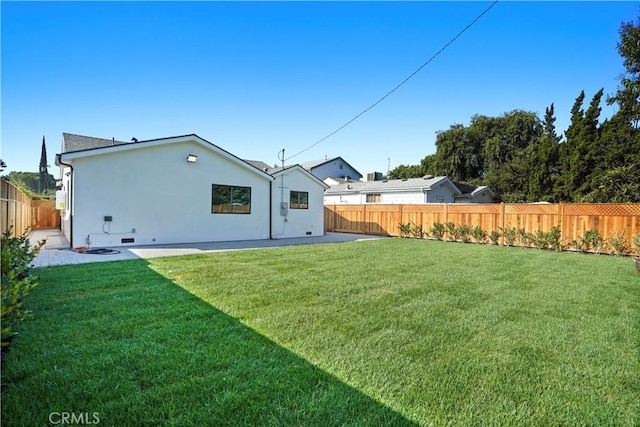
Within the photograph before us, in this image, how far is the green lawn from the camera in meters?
2.04

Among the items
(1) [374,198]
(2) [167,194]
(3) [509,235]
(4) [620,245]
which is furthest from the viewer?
(1) [374,198]

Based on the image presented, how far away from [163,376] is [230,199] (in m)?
10.5

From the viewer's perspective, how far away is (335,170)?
35.7 m

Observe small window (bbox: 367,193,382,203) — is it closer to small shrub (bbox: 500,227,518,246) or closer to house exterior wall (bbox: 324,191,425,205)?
house exterior wall (bbox: 324,191,425,205)

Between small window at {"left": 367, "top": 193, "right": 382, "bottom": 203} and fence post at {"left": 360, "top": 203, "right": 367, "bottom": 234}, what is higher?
small window at {"left": 367, "top": 193, "right": 382, "bottom": 203}

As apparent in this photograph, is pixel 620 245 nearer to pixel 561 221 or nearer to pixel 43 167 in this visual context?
pixel 561 221

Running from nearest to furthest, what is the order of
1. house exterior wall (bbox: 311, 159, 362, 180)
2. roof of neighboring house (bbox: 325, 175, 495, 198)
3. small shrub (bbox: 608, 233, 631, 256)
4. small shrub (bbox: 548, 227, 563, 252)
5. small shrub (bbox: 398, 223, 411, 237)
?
small shrub (bbox: 608, 233, 631, 256), small shrub (bbox: 548, 227, 563, 252), small shrub (bbox: 398, 223, 411, 237), roof of neighboring house (bbox: 325, 175, 495, 198), house exterior wall (bbox: 311, 159, 362, 180)

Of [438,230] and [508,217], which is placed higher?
[508,217]

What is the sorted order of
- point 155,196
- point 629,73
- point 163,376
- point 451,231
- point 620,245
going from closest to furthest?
1. point 163,376
2. point 620,245
3. point 155,196
4. point 451,231
5. point 629,73

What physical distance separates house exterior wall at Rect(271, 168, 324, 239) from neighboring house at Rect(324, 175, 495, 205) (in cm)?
794

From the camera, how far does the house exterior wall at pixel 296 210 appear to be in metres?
13.9

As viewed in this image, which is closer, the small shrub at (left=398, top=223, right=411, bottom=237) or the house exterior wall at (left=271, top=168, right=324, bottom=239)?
the house exterior wall at (left=271, top=168, right=324, bottom=239)

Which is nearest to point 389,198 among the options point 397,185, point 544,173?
point 397,185

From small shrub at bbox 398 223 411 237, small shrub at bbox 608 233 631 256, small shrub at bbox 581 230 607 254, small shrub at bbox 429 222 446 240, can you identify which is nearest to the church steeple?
small shrub at bbox 398 223 411 237
